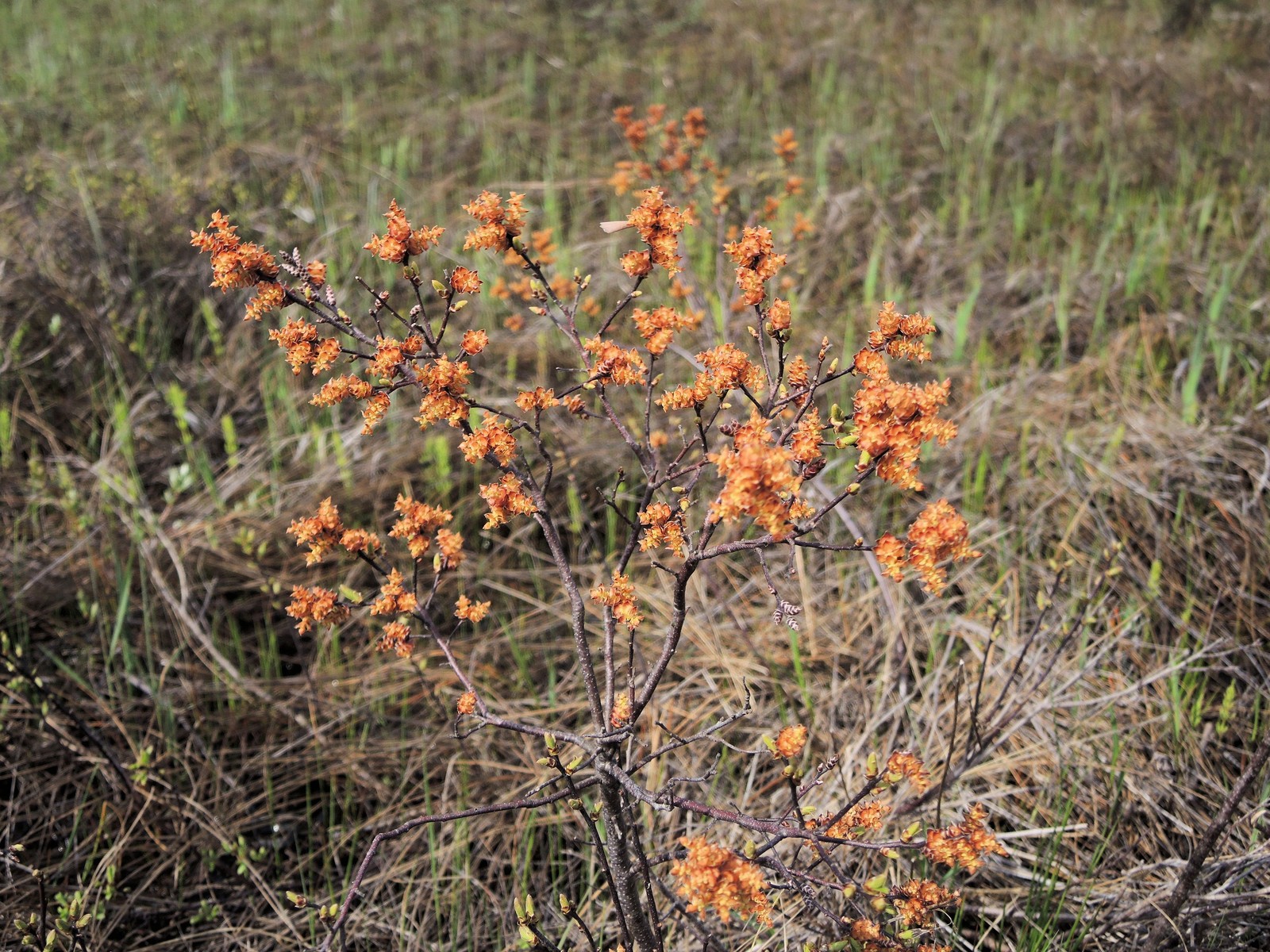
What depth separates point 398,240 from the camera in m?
1.34

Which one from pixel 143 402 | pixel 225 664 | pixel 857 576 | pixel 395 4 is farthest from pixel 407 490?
pixel 395 4

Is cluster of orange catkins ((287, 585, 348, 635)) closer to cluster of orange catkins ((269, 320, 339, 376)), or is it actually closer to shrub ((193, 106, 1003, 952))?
shrub ((193, 106, 1003, 952))

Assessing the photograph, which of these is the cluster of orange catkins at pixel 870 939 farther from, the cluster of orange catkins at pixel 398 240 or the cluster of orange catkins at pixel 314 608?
the cluster of orange catkins at pixel 398 240

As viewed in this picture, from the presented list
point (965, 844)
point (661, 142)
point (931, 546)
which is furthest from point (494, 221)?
point (661, 142)

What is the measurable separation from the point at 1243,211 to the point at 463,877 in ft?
13.8

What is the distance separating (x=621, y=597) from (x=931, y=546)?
48 cm

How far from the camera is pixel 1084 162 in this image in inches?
183

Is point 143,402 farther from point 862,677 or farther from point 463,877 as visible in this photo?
point 862,677

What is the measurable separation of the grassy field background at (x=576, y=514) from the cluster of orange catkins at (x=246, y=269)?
123cm

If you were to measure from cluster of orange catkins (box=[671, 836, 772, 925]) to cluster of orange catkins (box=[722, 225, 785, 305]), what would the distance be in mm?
774

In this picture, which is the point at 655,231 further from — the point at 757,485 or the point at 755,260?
the point at 757,485

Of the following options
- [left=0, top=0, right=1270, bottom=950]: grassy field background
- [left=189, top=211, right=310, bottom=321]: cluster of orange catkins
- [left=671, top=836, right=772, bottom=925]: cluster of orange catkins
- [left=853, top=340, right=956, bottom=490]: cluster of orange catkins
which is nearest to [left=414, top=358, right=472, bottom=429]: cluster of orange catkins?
[left=189, top=211, right=310, bottom=321]: cluster of orange catkins

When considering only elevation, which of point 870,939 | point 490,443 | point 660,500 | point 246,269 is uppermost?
point 246,269

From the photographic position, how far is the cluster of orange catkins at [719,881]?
3.75 ft
